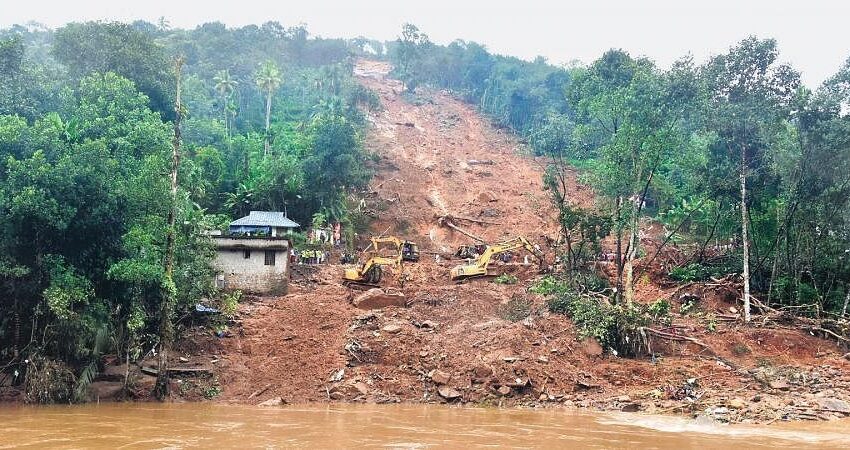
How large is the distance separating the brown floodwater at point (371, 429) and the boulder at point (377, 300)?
8177mm

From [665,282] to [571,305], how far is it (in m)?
8.66

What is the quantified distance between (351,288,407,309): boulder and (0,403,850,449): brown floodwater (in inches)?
322

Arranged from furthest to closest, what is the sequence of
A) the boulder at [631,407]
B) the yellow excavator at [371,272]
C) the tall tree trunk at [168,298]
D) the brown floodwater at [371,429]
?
the yellow excavator at [371,272]
the tall tree trunk at [168,298]
the boulder at [631,407]
the brown floodwater at [371,429]

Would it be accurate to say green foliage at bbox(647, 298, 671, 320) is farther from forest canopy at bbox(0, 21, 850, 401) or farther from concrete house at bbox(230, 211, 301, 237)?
concrete house at bbox(230, 211, 301, 237)

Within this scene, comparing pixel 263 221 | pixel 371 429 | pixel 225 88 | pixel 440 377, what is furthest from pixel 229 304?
pixel 225 88

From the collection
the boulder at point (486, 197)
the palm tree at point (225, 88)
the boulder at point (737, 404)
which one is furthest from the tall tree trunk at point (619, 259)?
the palm tree at point (225, 88)

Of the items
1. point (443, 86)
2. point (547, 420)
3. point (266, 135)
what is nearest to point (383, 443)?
point (547, 420)

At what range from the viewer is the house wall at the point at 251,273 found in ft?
101

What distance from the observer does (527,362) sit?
22.2 m

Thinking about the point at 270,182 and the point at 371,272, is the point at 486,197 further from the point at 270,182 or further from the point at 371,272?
the point at 371,272

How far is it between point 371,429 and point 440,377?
18.5ft

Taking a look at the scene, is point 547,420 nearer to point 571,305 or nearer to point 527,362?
point 527,362

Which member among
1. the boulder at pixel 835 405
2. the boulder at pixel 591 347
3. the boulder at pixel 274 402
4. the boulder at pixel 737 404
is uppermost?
the boulder at pixel 591 347

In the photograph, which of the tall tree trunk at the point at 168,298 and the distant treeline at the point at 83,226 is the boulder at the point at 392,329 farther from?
the tall tree trunk at the point at 168,298
